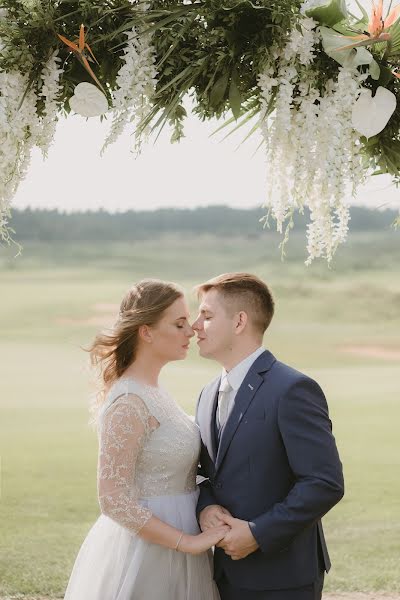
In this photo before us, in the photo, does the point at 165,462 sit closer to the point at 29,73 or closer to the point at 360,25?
the point at 29,73

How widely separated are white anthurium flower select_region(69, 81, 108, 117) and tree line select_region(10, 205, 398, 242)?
31.7ft

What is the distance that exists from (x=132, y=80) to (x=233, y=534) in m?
1.55

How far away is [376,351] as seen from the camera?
12469mm

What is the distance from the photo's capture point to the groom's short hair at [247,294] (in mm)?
2756

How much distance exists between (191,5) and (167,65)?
0.74 feet

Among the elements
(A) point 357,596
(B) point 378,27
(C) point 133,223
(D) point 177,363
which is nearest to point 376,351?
(D) point 177,363

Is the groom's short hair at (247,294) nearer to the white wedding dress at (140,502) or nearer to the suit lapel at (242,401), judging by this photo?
the suit lapel at (242,401)

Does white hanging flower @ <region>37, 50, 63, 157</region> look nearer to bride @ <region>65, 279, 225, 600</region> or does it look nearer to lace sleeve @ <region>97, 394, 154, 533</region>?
bride @ <region>65, 279, 225, 600</region>

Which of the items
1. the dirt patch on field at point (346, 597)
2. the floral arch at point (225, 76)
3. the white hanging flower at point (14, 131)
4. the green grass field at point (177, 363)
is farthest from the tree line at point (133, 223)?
the floral arch at point (225, 76)

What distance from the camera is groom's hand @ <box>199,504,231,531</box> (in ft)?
8.57

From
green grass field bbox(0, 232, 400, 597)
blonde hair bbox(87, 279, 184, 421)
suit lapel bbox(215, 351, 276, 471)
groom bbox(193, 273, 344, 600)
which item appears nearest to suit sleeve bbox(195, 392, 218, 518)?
groom bbox(193, 273, 344, 600)

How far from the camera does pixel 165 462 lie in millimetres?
2693

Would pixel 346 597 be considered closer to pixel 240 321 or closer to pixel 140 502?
pixel 140 502

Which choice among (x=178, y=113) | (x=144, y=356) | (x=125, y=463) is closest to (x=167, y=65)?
(x=178, y=113)
